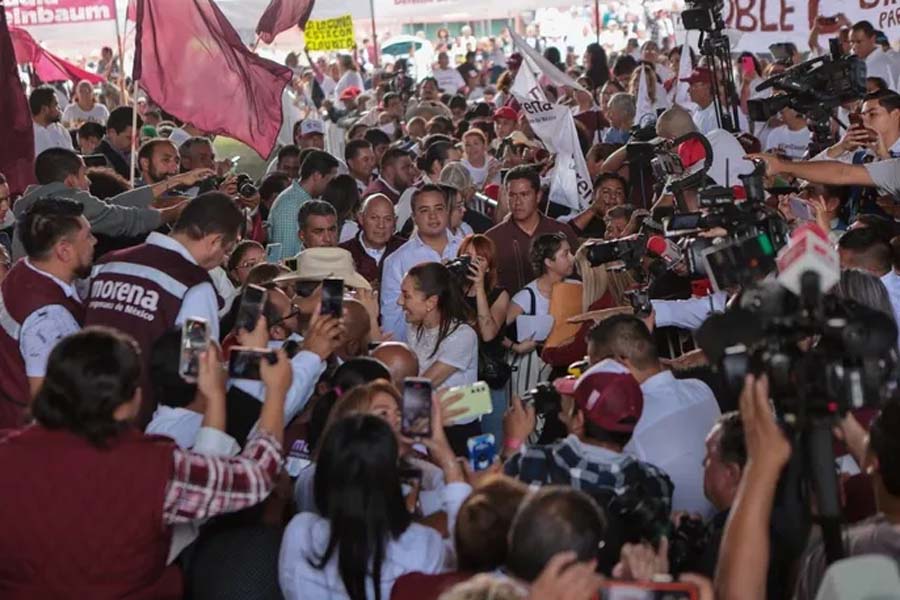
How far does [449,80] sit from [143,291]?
17576 mm

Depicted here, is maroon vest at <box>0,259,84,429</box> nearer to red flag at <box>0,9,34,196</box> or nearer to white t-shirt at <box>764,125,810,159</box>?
red flag at <box>0,9,34,196</box>

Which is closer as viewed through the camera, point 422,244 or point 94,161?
point 422,244

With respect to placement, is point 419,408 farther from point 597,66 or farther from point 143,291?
point 597,66

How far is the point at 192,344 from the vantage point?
15.2ft

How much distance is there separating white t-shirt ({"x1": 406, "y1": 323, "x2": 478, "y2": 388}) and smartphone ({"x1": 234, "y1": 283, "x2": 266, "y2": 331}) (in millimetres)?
1809

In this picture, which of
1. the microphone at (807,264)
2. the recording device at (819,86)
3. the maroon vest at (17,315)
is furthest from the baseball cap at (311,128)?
the microphone at (807,264)

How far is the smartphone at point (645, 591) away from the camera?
3.36 m

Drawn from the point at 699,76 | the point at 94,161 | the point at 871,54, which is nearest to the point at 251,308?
the point at 94,161

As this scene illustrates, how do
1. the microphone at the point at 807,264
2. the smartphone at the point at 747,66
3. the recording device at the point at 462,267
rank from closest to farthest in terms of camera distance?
the microphone at the point at 807,264, the recording device at the point at 462,267, the smartphone at the point at 747,66

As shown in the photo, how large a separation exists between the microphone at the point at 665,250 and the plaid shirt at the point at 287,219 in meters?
3.39

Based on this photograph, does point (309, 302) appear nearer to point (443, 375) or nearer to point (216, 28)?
point (443, 375)

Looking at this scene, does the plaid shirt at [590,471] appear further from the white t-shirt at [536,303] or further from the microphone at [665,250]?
the white t-shirt at [536,303]

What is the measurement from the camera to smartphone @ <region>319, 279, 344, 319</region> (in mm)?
5512

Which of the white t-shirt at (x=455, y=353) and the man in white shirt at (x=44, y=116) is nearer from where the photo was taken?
the white t-shirt at (x=455, y=353)
